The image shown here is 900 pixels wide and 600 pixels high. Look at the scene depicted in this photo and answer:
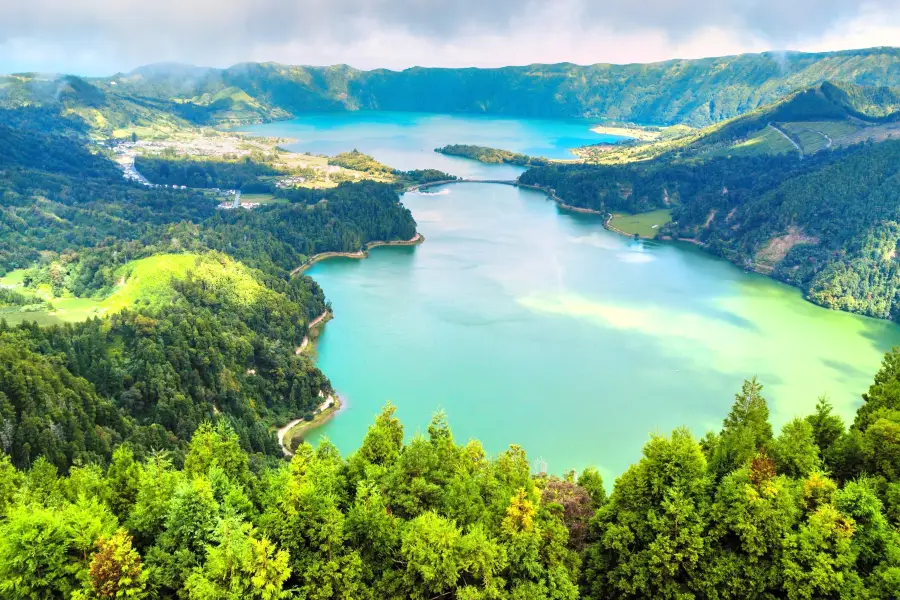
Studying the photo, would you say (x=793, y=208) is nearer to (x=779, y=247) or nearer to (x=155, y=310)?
(x=779, y=247)

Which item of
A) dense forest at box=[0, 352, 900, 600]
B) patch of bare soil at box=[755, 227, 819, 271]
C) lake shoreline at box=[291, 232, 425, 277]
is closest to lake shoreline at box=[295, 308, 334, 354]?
lake shoreline at box=[291, 232, 425, 277]

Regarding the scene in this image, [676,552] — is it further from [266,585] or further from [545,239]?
[545,239]

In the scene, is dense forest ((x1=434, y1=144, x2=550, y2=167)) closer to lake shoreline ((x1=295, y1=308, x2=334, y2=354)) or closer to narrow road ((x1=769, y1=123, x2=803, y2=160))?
narrow road ((x1=769, y1=123, x2=803, y2=160))

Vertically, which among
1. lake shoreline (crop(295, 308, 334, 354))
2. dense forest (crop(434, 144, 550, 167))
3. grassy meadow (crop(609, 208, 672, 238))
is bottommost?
lake shoreline (crop(295, 308, 334, 354))

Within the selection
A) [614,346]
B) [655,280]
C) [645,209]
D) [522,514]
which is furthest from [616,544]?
[645,209]

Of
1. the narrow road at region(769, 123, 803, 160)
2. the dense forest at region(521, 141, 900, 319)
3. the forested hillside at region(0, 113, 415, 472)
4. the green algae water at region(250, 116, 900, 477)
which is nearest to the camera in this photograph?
the forested hillside at region(0, 113, 415, 472)

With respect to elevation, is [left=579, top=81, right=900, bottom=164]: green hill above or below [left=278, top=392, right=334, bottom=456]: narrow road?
above
